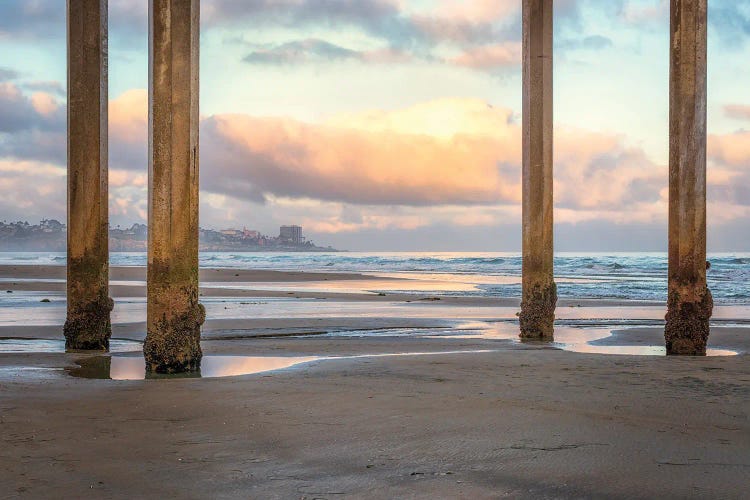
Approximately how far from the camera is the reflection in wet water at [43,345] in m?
8.48

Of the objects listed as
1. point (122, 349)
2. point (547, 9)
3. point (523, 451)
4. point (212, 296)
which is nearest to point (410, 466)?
point (523, 451)

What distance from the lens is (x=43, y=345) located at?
8992 millimetres

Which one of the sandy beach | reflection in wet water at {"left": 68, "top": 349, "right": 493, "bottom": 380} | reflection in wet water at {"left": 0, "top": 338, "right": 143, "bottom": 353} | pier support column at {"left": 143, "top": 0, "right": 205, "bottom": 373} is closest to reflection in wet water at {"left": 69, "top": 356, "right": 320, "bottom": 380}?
reflection in wet water at {"left": 68, "top": 349, "right": 493, "bottom": 380}

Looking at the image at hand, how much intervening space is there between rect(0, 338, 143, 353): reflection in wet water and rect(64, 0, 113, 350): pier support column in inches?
15.7

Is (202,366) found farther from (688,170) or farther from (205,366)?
(688,170)

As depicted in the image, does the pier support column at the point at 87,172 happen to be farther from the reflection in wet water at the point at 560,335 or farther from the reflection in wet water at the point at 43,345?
the reflection in wet water at the point at 560,335

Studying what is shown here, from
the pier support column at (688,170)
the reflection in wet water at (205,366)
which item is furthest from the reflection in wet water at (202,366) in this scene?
the pier support column at (688,170)

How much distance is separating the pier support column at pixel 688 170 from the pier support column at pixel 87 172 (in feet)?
19.0

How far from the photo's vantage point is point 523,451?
12.4 ft

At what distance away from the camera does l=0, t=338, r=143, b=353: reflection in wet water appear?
A: 8.48m

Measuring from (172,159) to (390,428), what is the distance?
3.08m

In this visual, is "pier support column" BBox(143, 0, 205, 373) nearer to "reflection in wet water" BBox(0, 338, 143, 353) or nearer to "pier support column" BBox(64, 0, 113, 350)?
"pier support column" BBox(64, 0, 113, 350)

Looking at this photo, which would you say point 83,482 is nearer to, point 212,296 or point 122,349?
point 122,349

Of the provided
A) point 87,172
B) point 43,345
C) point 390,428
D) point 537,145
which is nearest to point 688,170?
point 537,145
